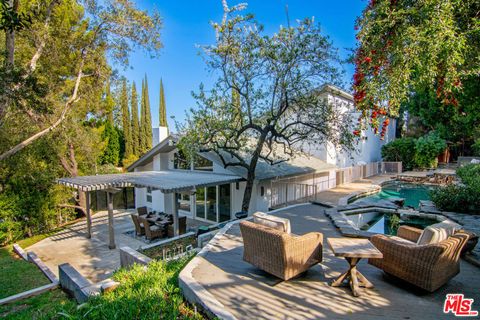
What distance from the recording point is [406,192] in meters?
20.2

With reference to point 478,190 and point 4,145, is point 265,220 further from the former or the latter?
point 4,145

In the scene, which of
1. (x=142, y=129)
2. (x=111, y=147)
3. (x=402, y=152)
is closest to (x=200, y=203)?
(x=111, y=147)

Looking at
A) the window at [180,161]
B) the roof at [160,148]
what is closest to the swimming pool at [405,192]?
the window at [180,161]

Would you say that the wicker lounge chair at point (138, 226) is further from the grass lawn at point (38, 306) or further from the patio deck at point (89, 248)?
the grass lawn at point (38, 306)

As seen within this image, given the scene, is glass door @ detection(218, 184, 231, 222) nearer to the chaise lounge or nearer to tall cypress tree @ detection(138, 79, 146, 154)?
the chaise lounge

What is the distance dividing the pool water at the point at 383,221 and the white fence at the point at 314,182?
3.22 m

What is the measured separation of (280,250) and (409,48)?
4.14 m

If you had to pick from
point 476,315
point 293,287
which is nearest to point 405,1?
point 476,315

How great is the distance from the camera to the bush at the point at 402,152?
97.6 feet

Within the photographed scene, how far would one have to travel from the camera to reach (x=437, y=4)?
4.08m

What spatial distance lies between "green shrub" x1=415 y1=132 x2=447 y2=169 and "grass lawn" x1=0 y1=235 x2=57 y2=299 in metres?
33.3

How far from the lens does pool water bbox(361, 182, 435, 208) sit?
18.0m

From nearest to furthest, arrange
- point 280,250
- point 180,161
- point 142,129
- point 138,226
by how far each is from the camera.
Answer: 1. point 280,250
2. point 138,226
3. point 180,161
4. point 142,129

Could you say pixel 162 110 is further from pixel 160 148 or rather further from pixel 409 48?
pixel 409 48
